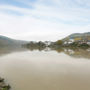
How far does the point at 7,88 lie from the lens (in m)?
4.37

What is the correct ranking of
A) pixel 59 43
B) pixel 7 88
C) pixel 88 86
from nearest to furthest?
pixel 7 88
pixel 88 86
pixel 59 43

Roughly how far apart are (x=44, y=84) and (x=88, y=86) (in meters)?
2.11

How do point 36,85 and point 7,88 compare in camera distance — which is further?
point 36,85

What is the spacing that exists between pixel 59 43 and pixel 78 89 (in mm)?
52044

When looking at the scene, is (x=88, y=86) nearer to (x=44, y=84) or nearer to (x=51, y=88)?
(x=51, y=88)

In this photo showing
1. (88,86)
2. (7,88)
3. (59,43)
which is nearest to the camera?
(7,88)

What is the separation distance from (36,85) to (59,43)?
170 ft

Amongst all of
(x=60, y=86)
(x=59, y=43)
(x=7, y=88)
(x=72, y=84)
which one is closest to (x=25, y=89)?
(x=7, y=88)

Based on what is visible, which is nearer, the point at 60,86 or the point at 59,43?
the point at 60,86

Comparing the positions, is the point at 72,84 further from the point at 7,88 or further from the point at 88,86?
the point at 7,88

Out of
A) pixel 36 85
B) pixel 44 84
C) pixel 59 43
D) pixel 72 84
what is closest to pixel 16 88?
pixel 36 85

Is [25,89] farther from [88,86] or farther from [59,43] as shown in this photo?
[59,43]

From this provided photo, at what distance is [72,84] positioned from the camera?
511cm

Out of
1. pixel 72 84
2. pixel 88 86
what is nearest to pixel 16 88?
pixel 72 84
